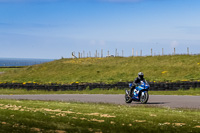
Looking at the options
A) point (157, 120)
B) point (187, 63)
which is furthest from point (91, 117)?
point (187, 63)

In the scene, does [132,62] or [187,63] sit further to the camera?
[132,62]

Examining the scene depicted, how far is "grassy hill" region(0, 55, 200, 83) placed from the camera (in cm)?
4200

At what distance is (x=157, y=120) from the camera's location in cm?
1244

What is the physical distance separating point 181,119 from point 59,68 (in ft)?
143

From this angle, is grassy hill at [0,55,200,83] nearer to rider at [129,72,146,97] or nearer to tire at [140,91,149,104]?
rider at [129,72,146,97]

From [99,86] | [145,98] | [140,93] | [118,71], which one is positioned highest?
[118,71]

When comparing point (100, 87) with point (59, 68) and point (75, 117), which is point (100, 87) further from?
point (59, 68)

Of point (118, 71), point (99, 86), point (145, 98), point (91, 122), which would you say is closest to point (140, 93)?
point (145, 98)

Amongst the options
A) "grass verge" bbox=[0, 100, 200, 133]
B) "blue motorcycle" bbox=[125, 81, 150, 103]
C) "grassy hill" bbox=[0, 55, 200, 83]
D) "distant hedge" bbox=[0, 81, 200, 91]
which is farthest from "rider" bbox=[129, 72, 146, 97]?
"grassy hill" bbox=[0, 55, 200, 83]

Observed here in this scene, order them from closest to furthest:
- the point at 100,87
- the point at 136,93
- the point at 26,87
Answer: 1. the point at 136,93
2. the point at 100,87
3. the point at 26,87

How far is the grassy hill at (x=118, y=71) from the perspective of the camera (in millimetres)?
42000

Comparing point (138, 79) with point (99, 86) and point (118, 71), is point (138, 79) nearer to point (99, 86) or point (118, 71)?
point (99, 86)

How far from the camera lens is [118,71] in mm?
47250

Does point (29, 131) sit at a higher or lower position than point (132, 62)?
lower
